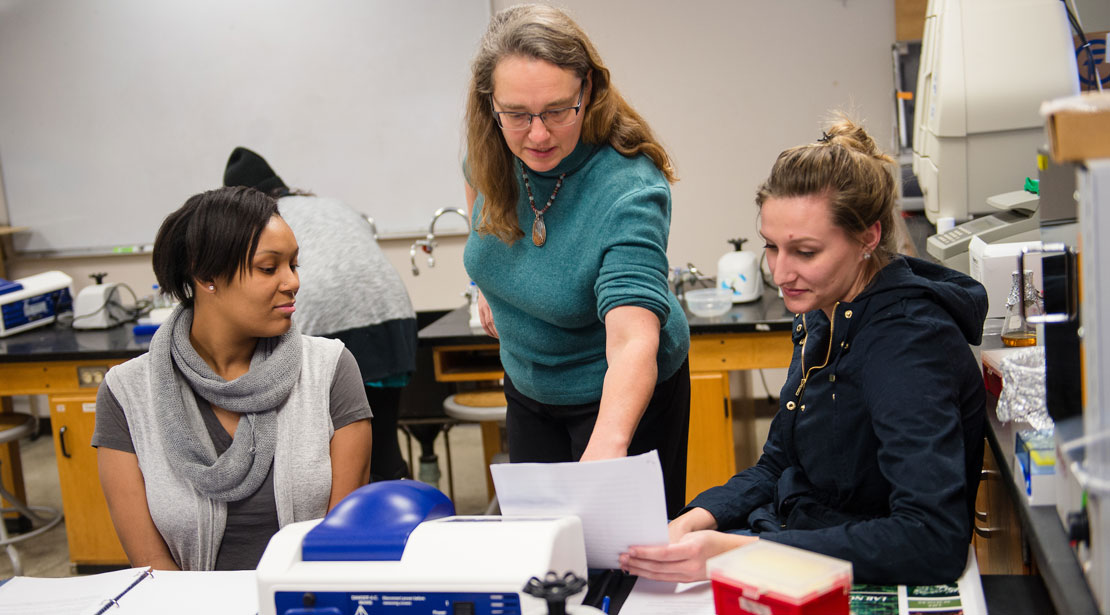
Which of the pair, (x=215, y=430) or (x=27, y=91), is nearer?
(x=215, y=430)

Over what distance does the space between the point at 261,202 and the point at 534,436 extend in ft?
2.07

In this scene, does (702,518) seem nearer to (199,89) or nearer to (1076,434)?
(1076,434)

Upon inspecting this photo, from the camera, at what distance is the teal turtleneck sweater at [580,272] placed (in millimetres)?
1473

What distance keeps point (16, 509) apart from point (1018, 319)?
3.35m

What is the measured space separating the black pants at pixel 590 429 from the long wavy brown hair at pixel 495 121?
32 cm

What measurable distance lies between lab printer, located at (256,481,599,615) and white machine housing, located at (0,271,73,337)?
2.77 m

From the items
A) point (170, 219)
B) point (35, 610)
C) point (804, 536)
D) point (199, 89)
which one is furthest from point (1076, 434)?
point (199, 89)

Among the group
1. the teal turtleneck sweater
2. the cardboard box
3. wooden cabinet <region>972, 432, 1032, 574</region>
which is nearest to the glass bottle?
wooden cabinet <region>972, 432, 1032, 574</region>

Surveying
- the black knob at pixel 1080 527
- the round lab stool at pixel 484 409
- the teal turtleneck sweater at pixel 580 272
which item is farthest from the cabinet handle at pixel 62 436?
the black knob at pixel 1080 527

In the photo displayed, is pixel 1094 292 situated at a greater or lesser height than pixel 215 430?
greater

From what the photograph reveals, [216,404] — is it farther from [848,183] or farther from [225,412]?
[848,183]

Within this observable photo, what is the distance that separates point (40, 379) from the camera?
3.15 meters

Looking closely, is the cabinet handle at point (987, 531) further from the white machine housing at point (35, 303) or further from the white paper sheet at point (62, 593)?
the white machine housing at point (35, 303)

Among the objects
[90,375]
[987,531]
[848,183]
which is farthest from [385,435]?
[848,183]
